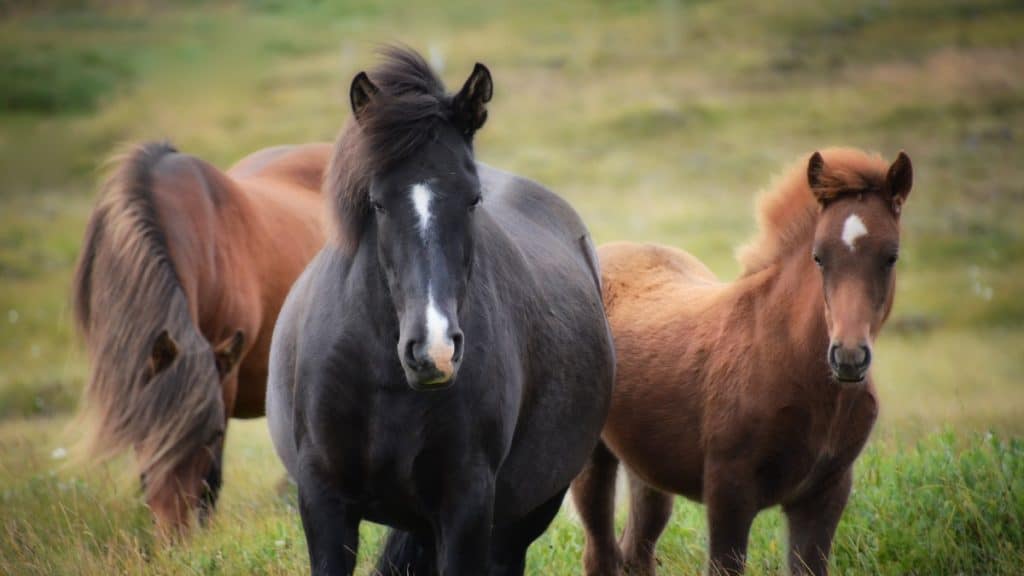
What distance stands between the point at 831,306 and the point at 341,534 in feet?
6.61

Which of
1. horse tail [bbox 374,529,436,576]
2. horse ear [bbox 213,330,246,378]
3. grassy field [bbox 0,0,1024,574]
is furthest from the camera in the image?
horse ear [bbox 213,330,246,378]

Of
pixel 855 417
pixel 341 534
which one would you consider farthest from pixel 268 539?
pixel 855 417

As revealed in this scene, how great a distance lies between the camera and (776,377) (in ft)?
15.7

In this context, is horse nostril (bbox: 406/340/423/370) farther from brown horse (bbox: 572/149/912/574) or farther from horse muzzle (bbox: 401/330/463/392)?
brown horse (bbox: 572/149/912/574)

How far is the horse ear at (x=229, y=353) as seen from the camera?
6.23 m

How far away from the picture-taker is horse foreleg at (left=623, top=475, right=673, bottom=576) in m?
5.64

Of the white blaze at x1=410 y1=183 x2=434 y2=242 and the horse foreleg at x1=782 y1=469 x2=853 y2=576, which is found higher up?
the white blaze at x1=410 y1=183 x2=434 y2=242

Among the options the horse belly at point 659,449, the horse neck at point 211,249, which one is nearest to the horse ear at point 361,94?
the horse belly at point 659,449

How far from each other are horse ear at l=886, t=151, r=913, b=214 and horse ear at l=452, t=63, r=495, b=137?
5.87 ft

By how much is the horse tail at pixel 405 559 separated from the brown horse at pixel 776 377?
1.14 meters

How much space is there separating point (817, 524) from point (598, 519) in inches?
45.4

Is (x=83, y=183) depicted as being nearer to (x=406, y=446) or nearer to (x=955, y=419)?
(x=955, y=419)

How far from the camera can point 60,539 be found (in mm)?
5473

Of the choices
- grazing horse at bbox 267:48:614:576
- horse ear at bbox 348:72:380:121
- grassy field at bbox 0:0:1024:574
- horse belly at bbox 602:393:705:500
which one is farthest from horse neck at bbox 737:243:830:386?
horse ear at bbox 348:72:380:121
